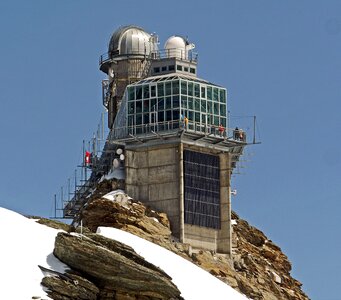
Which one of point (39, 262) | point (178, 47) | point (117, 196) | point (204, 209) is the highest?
point (178, 47)

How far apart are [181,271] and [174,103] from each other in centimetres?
3087

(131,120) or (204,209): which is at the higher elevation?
(131,120)

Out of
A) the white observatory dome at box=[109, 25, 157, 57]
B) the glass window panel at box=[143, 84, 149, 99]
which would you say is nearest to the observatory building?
the glass window panel at box=[143, 84, 149, 99]

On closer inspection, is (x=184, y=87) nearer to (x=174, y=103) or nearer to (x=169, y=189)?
(x=174, y=103)

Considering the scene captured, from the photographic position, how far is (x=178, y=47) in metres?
150

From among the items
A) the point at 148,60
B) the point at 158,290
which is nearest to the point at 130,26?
the point at 148,60

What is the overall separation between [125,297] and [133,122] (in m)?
46.0

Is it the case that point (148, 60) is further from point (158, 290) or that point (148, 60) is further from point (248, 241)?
point (158, 290)

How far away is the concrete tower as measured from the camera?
136875 millimetres

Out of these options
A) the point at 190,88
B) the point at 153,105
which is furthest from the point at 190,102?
the point at 153,105

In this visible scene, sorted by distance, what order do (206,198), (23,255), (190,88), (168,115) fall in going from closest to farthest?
(23,255)
(206,198)
(168,115)
(190,88)

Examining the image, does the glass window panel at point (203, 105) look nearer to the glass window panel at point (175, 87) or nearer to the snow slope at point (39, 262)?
the glass window panel at point (175, 87)

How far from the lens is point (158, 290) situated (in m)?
99.0

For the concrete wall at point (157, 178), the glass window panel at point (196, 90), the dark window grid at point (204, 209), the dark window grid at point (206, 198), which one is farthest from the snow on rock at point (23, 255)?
the glass window panel at point (196, 90)
